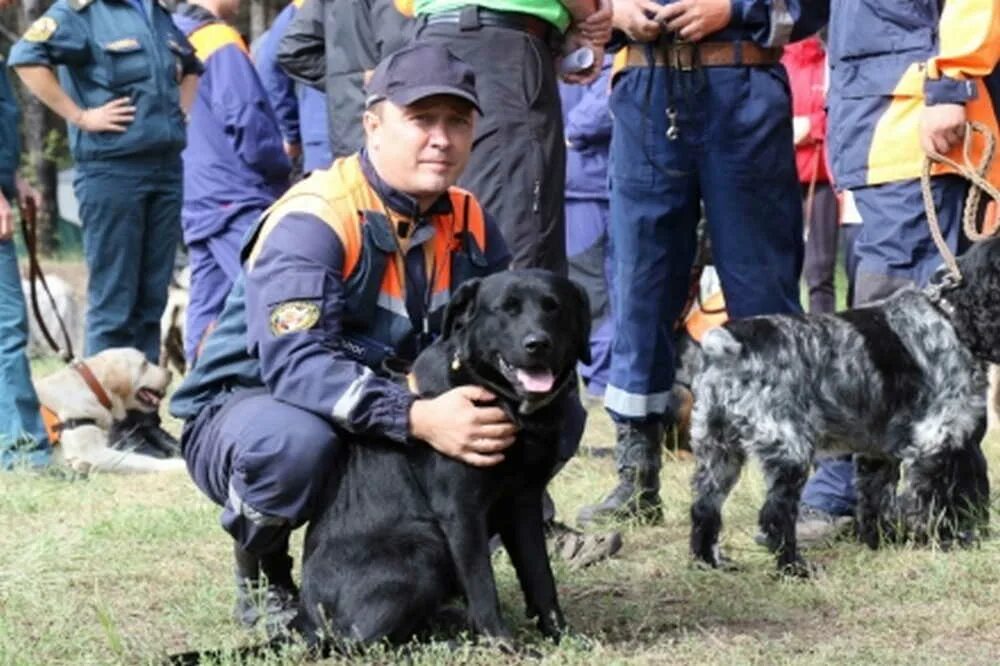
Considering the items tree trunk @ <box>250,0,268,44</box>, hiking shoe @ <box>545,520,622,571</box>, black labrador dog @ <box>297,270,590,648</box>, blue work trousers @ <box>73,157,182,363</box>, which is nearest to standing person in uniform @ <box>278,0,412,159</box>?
blue work trousers @ <box>73,157,182,363</box>

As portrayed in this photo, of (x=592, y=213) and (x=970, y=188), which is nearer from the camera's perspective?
(x=970, y=188)

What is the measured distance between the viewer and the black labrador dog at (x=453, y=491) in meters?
4.18

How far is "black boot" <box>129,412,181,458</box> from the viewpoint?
8.38 meters

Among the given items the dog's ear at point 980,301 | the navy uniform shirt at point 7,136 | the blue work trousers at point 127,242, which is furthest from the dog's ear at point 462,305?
the blue work trousers at point 127,242

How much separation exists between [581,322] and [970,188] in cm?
176

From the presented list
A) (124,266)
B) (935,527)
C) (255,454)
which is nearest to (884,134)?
(935,527)

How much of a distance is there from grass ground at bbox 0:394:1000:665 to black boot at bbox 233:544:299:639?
7 cm

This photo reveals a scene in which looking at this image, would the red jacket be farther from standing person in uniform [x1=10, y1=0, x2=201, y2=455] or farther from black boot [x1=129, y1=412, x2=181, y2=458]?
black boot [x1=129, y1=412, x2=181, y2=458]

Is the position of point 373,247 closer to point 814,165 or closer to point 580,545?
point 580,545

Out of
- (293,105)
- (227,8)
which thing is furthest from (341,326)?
(293,105)

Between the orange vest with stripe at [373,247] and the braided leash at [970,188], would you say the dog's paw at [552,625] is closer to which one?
the orange vest with stripe at [373,247]

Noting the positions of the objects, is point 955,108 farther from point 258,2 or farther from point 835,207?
point 258,2

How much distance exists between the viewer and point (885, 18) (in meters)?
5.64

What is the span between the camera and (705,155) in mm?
5844
